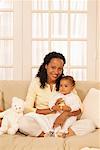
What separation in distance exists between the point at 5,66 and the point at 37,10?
729 millimetres

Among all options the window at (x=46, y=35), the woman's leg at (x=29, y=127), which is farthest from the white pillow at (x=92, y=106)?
the window at (x=46, y=35)

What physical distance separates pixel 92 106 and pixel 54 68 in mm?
470

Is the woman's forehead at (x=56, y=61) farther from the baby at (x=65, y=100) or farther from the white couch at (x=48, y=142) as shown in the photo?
the white couch at (x=48, y=142)

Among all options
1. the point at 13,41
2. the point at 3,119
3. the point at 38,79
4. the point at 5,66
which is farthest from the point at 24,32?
the point at 3,119

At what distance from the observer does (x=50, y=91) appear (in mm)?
3391

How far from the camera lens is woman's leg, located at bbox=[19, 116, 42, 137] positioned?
117 inches

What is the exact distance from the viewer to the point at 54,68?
133 inches

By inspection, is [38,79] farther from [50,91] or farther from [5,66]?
[5,66]

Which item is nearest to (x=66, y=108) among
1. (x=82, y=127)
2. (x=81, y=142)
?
(x=82, y=127)

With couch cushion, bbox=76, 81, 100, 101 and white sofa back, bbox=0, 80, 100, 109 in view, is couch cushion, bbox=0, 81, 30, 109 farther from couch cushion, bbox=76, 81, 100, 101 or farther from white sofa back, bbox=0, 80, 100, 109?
couch cushion, bbox=76, 81, 100, 101

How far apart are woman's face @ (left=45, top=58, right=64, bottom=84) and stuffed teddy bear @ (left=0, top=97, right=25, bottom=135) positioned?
1.30 feet

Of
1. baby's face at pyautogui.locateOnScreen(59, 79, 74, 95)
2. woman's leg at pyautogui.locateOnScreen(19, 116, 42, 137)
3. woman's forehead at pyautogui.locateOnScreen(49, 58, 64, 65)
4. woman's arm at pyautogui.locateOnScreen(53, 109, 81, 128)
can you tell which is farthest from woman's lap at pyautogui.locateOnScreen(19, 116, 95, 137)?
woman's forehead at pyautogui.locateOnScreen(49, 58, 64, 65)

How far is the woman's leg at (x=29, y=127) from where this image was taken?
9.75 feet

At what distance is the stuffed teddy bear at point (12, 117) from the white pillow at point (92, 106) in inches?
21.8
